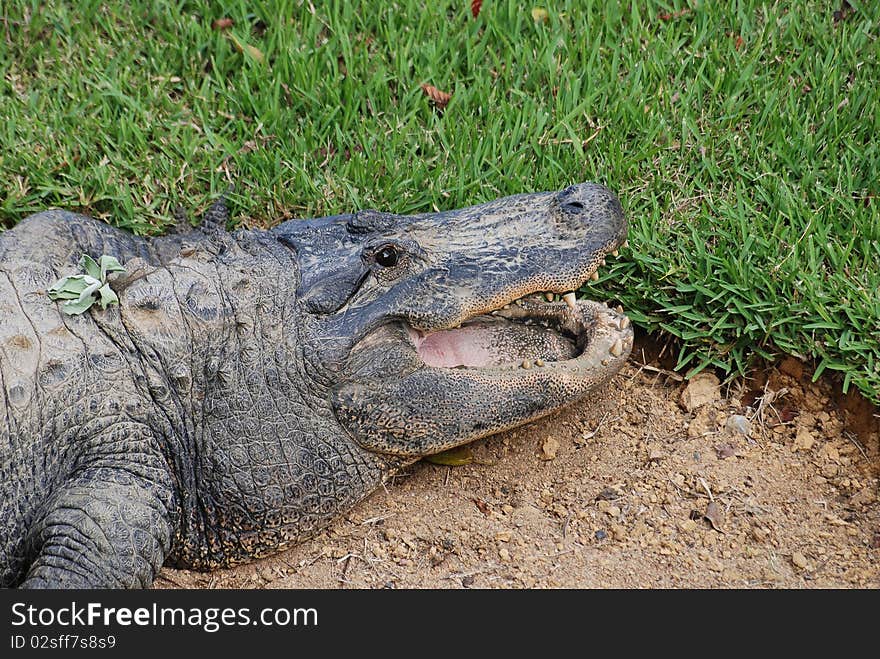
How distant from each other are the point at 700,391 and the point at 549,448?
2.14ft

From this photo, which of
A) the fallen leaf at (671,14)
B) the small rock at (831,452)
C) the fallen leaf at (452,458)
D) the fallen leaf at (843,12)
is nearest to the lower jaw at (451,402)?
the fallen leaf at (452,458)

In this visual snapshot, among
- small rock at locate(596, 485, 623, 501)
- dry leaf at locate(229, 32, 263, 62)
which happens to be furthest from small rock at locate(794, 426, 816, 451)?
dry leaf at locate(229, 32, 263, 62)

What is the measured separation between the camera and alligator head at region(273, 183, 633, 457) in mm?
3422

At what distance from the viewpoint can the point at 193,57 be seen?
5.13m

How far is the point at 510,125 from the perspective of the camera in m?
4.78

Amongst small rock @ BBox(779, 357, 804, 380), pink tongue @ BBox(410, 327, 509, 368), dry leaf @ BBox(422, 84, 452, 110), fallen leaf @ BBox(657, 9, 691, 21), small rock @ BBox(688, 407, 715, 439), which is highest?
fallen leaf @ BBox(657, 9, 691, 21)

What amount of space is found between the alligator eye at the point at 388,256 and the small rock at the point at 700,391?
1.30 metres

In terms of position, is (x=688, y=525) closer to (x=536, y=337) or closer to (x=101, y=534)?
(x=536, y=337)

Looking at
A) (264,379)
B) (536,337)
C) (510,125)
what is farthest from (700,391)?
(264,379)

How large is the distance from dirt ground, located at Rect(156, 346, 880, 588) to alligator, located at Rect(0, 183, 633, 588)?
21 cm

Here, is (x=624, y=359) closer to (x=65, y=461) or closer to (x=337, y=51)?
(x=65, y=461)

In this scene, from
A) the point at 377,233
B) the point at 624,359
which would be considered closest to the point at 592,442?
the point at 624,359

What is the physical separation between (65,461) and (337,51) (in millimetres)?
2608

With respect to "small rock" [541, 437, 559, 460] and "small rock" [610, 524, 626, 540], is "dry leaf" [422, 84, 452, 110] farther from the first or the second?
"small rock" [610, 524, 626, 540]
